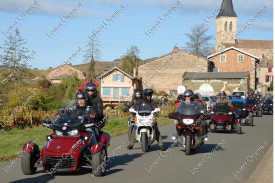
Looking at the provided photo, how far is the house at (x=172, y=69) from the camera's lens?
8231 cm

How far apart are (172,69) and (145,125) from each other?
70630 millimetres

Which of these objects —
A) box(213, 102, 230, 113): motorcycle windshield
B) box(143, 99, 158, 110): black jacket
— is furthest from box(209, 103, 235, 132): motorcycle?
box(143, 99, 158, 110): black jacket

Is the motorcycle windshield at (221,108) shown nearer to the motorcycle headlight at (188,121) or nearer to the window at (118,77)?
the motorcycle headlight at (188,121)

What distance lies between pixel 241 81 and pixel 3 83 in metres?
46.0

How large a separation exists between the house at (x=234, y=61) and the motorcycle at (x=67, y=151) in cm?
7930

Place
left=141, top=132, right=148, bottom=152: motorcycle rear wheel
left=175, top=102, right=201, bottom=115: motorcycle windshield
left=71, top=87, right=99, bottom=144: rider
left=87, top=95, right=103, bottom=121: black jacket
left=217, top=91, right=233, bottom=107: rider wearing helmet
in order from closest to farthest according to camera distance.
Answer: left=71, top=87, right=99, bottom=144: rider < left=87, top=95, right=103, bottom=121: black jacket < left=175, top=102, right=201, bottom=115: motorcycle windshield < left=141, top=132, right=148, bottom=152: motorcycle rear wheel < left=217, top=91, right=233, bottom=107: rider wearing helmet

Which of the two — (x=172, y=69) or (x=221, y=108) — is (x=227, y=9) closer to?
(x=172, y=69)

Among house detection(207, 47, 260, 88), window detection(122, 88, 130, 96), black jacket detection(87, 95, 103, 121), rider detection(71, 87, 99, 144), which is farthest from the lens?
house detection(207, 47, 260, 88)

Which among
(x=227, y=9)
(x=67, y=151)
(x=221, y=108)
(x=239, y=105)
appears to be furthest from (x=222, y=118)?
(x=227, y=9)

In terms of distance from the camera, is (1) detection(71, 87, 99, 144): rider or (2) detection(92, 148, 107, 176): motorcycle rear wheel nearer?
(2) detection(92, 148, 107, 176): motorcycle rear wheel

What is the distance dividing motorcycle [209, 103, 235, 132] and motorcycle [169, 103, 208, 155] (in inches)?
276

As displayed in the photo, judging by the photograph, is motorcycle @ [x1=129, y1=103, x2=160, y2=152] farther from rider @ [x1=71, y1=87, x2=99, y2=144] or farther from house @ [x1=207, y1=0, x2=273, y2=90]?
house @ [x1=207, y1=0, x2=273, y2=90]

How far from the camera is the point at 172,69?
272 feet

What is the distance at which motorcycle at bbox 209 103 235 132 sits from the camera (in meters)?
19.5
